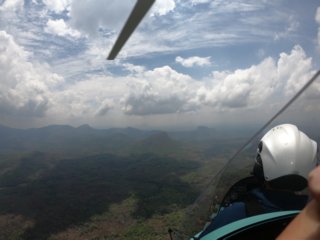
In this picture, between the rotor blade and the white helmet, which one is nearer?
the rotor blade

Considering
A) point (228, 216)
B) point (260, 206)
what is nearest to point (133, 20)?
point (228, 216)

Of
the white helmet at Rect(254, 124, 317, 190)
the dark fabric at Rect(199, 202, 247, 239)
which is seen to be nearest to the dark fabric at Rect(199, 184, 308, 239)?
the dark fabric at Rect(199, 202, 247, 239)

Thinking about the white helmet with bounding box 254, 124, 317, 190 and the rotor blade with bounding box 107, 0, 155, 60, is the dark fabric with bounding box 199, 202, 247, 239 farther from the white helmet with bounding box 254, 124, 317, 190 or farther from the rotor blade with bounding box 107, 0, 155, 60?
the rotor blade with bounding box 107, 0, 155, 60

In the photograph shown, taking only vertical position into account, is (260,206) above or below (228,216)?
above

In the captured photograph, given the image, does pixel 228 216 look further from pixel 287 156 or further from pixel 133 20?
pixel 133 20

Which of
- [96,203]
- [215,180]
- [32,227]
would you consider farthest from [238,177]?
[96,203]
